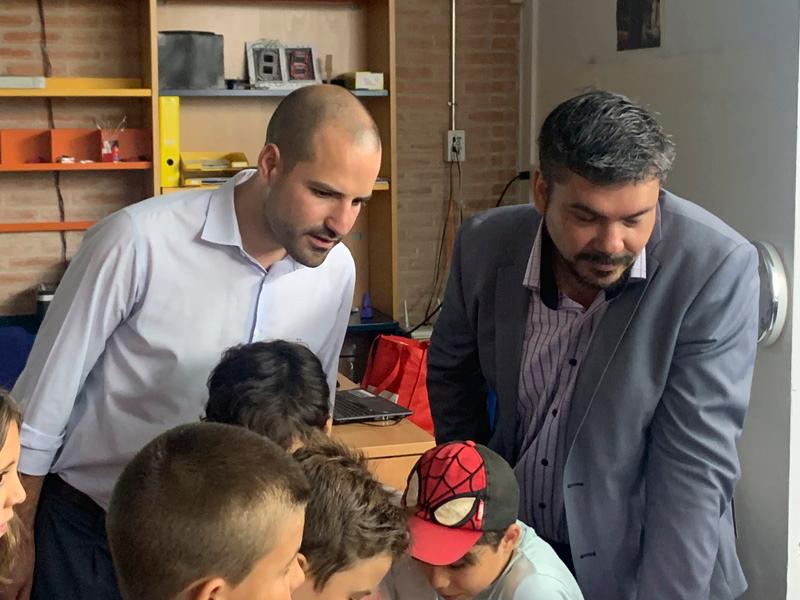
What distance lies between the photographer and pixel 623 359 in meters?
1.91

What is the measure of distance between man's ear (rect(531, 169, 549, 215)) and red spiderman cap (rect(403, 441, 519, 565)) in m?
0.47

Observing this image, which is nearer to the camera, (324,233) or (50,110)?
(324,233)

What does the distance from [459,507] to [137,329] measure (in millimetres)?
645

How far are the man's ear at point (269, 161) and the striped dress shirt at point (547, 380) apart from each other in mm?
513

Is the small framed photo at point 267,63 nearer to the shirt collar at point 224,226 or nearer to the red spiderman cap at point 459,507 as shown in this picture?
the shirt collar at point 224,226

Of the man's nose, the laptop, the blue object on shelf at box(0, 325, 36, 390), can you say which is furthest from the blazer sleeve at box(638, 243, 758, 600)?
the blue object on shelf at box(0, 325, 36, 390)

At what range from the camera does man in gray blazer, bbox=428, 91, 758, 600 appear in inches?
71.8

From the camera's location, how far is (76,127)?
191 inches

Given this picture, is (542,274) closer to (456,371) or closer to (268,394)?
(456,371)

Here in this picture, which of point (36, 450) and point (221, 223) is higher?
point (221, 223)

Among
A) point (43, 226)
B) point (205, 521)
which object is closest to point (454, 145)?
point (43, 226)

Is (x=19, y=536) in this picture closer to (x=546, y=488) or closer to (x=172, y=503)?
(x=172, y=503)

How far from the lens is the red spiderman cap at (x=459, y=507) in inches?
70.6

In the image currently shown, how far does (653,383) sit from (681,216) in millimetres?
303
